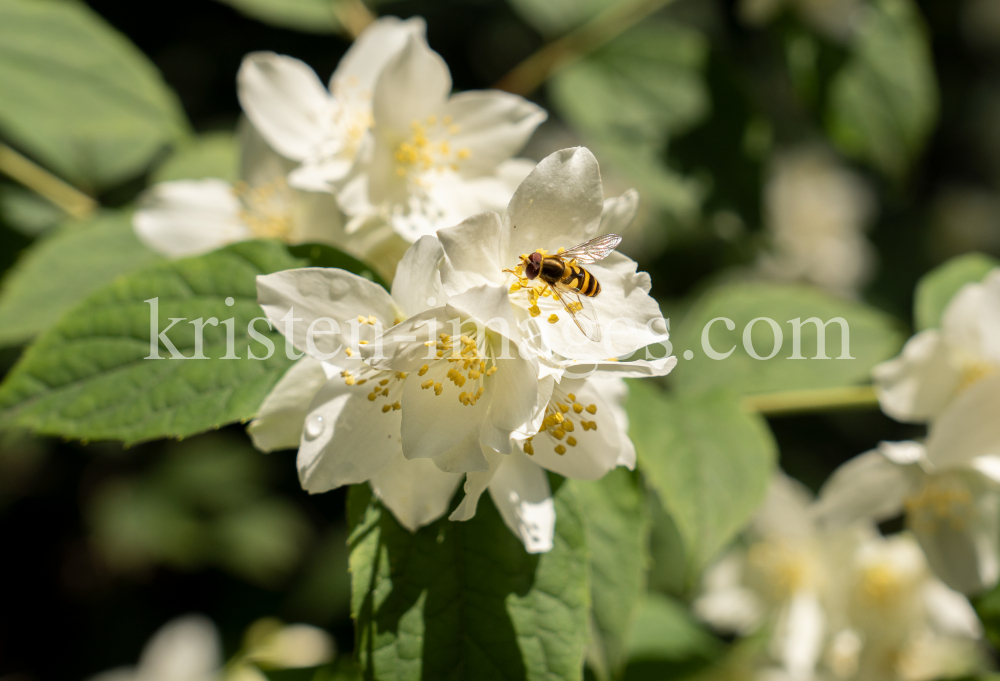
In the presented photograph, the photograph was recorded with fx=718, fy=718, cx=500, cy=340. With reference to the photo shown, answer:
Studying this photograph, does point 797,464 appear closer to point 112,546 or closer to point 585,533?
point 585,533

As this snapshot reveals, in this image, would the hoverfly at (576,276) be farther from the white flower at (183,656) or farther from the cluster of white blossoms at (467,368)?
the white flower at (183,656)

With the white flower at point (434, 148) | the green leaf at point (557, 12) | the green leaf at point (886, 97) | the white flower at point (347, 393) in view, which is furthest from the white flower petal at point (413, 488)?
the green leaf at point (886, 97)

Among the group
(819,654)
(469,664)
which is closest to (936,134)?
(819,654)

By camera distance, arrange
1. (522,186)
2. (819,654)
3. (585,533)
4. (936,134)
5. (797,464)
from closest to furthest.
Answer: (522,186)
(585,533)
(819,654)
(797,464)
(936,134)

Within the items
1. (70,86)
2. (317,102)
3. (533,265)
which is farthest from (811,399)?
(70,86)

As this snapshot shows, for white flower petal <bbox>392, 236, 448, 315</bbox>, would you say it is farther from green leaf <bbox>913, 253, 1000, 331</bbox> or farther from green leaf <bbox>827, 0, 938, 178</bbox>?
green leaf <bbox>827, 0, 938, 178</bbox>

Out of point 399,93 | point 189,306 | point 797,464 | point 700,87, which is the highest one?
point 399,93
